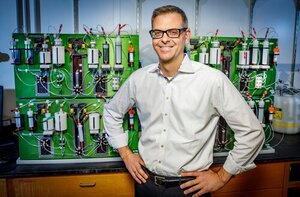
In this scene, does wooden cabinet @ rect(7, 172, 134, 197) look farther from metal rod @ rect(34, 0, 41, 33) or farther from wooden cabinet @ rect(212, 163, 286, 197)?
metal rod @ rect(34, 0, 41, 33)

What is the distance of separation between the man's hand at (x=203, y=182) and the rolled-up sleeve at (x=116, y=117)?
1.74 feet

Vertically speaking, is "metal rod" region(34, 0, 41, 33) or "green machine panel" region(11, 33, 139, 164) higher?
"metal rod" region(34, 0, 41, 33)

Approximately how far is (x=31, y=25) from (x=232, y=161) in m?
2.18

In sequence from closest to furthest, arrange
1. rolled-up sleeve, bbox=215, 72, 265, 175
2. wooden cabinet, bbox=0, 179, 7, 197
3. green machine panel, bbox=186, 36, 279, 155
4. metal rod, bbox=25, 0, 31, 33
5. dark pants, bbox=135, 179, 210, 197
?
rolled-up sleeve, bbox=215, 72, 265, 175, dark pants, bbox=135, 179, 210, 197, wooden cabinet, bbox=0, 179, 7, 197, green machine panel, bbox=186, 36, 279, 155, metal rod, bbox=25, 0, 31, 33

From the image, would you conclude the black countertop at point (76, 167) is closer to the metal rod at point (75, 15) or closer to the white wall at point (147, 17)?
the white wall at point (147, 17)

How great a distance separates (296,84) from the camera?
2.84 meters

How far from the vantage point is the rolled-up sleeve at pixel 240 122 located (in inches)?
51.9

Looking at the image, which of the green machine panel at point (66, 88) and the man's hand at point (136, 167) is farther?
the green machine panel at point (66, 88)

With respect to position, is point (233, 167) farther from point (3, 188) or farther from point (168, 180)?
point (3, 188)

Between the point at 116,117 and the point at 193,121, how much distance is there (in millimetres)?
570

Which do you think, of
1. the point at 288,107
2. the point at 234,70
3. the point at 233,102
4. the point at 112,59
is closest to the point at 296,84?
the point at 288,107

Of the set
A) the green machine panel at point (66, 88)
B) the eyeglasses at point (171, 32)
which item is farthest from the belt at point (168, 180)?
the eyeglasses at point (171, 32)

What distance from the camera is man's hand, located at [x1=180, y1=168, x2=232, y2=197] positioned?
4.58 ft

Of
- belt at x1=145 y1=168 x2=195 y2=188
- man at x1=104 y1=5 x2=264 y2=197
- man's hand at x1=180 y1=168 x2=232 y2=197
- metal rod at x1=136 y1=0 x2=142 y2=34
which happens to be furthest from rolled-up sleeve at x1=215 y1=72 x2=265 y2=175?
metal rod at x1=136 y1=0 x2=142 y2=34
